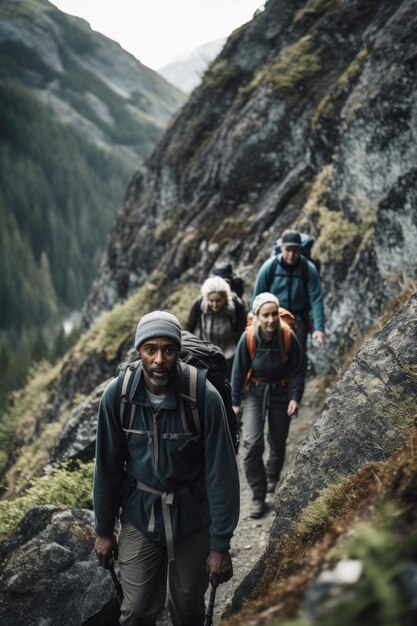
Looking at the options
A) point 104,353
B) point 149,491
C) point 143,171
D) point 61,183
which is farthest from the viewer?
point 61,183

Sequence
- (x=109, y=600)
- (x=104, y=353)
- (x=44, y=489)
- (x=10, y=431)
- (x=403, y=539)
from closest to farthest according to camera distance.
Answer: (x=403, y=539) → (x=109, y=600) → (x=44, y=489) → (x=104, y=353) → (x=10, y=431)

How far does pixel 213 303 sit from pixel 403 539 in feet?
16.8

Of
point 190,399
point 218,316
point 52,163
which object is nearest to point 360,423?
point 190,399

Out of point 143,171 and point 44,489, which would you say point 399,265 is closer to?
point 44,489

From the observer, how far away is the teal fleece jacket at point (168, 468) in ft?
10.9

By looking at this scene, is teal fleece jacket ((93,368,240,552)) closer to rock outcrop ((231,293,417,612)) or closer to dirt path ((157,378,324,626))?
rock outcrop ((231,293,417,612))

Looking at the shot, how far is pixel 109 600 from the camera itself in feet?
14.4

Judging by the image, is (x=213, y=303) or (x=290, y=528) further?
(x=213, y=303)

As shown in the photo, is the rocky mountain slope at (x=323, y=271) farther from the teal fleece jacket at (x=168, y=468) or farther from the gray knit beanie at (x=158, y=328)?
the gray knit beanie at (x=158, y=328)

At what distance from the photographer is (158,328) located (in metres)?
3.37

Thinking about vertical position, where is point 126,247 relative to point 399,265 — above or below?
below

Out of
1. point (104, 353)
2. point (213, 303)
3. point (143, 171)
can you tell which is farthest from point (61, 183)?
point (213, 303)

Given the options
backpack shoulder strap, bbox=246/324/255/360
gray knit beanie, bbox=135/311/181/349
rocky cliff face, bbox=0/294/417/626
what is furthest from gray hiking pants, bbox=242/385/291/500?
gray knit beanie, bbox=135/311/181/349

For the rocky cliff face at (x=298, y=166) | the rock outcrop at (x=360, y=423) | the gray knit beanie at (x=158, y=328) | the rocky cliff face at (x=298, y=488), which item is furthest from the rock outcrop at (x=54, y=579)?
the rocky cliff face at (x=298, y=166)
